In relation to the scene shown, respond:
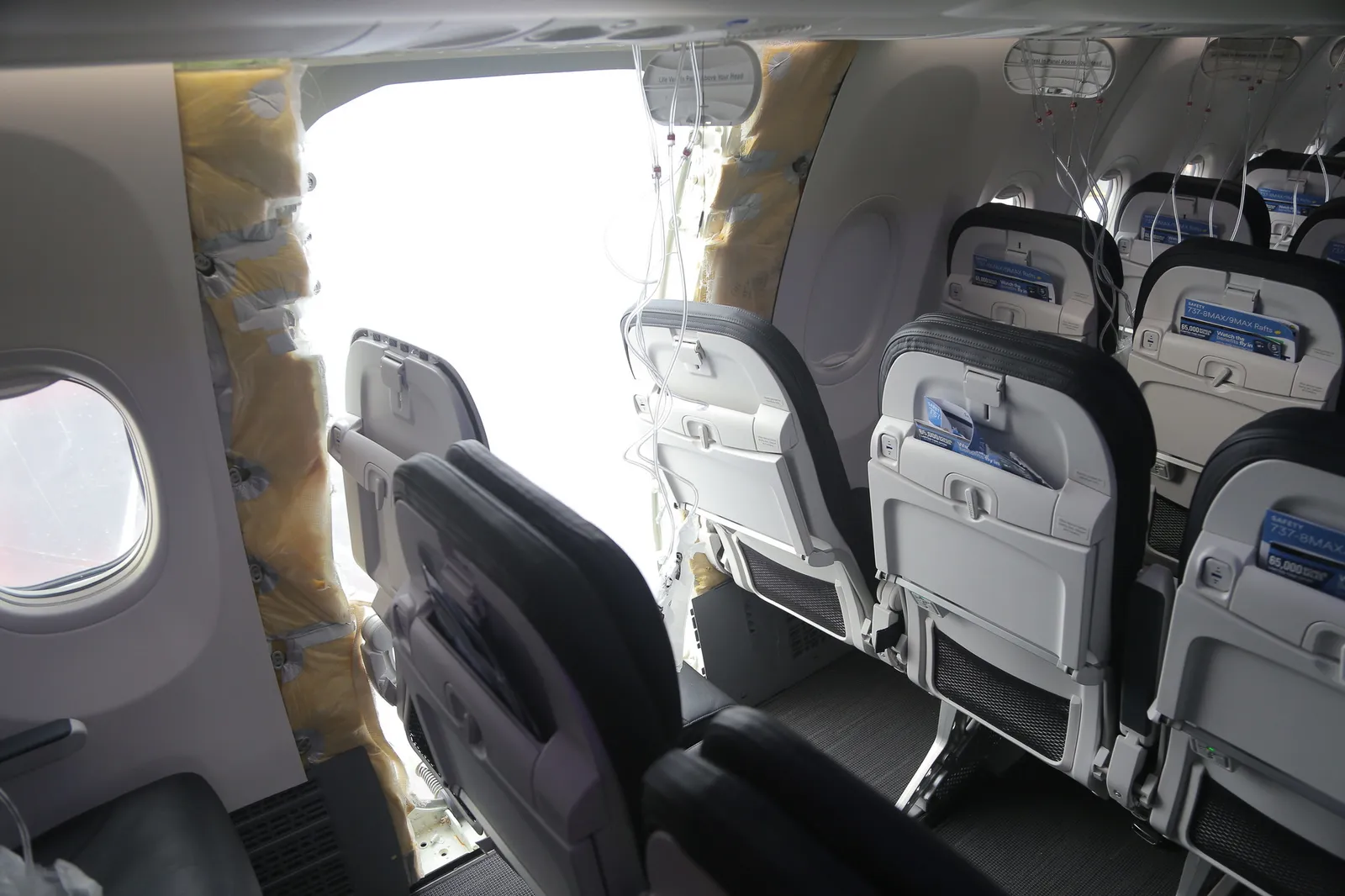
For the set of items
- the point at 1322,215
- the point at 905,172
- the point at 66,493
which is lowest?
the point at 66,493

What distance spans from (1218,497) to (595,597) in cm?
123

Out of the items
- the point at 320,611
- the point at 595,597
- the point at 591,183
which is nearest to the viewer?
the point at 595,597

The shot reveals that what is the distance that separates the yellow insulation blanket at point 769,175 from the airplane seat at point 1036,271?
83 cm

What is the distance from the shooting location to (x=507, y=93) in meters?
2.81

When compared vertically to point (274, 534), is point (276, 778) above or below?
below

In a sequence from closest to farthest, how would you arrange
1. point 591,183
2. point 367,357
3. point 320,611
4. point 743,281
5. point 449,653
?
point 449,653 → point 367,357 → point 320,611 → point 591,183 → point 743,281

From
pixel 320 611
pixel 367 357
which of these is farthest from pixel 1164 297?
pixel 320 611

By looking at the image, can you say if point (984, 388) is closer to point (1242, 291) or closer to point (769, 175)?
point (1242, 291)

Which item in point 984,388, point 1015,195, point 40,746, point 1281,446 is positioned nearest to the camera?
point 1281,446

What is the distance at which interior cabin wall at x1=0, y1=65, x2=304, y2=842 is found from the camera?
1.97m

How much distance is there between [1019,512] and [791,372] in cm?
69

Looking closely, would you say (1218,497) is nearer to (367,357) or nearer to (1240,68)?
(367,357)

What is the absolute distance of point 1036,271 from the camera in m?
3.72

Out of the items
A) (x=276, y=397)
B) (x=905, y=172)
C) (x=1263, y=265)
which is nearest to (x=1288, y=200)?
(x=905, y=172)
